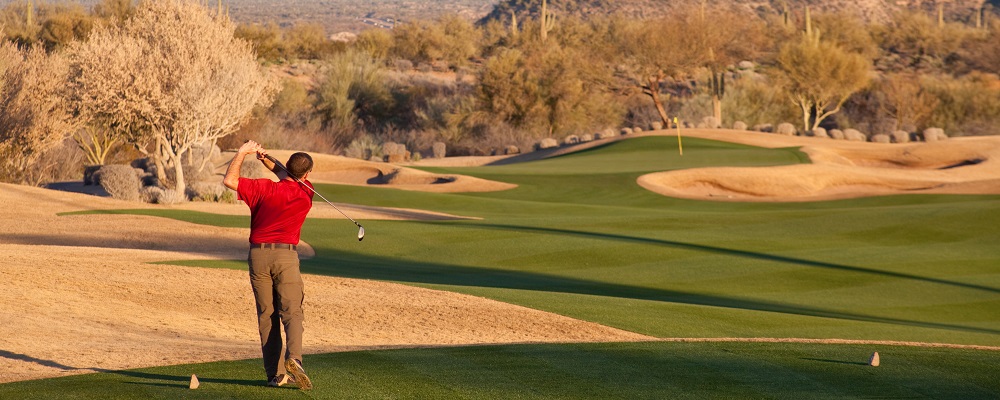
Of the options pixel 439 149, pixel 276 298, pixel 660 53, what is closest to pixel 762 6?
pixel 660 53

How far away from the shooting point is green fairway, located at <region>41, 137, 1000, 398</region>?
31.8 ft

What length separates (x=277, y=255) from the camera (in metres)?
8.67

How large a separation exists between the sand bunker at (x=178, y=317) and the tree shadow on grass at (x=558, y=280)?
271 centimetres

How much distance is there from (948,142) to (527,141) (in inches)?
850

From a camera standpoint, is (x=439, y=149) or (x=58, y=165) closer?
(x=58, y=165)

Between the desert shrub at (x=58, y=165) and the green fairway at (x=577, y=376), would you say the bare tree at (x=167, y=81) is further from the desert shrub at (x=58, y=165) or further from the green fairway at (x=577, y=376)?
the green fairway at (x=577, y=376)

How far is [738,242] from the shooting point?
79.3 feet

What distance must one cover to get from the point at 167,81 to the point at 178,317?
20.8 metres

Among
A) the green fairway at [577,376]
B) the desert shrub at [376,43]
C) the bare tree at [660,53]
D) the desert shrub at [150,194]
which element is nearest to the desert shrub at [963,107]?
the bare tree at [660,53]

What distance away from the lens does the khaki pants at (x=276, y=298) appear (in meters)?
8.68

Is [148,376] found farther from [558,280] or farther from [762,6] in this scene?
[762,6]

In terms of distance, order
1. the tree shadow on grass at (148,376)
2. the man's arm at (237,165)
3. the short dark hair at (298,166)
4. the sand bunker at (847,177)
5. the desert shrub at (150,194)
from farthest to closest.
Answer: the sand bunker at (847,177) → the desert shrub at (150,194) → the tree shadow on grass at (148,376) → the short dark hair at (298,166) → the man's arm at (237,165)

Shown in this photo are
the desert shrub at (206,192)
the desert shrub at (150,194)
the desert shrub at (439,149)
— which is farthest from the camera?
the desert shrub at (439,149)

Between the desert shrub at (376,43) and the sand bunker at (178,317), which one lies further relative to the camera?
the desert shrub at (376,43)
